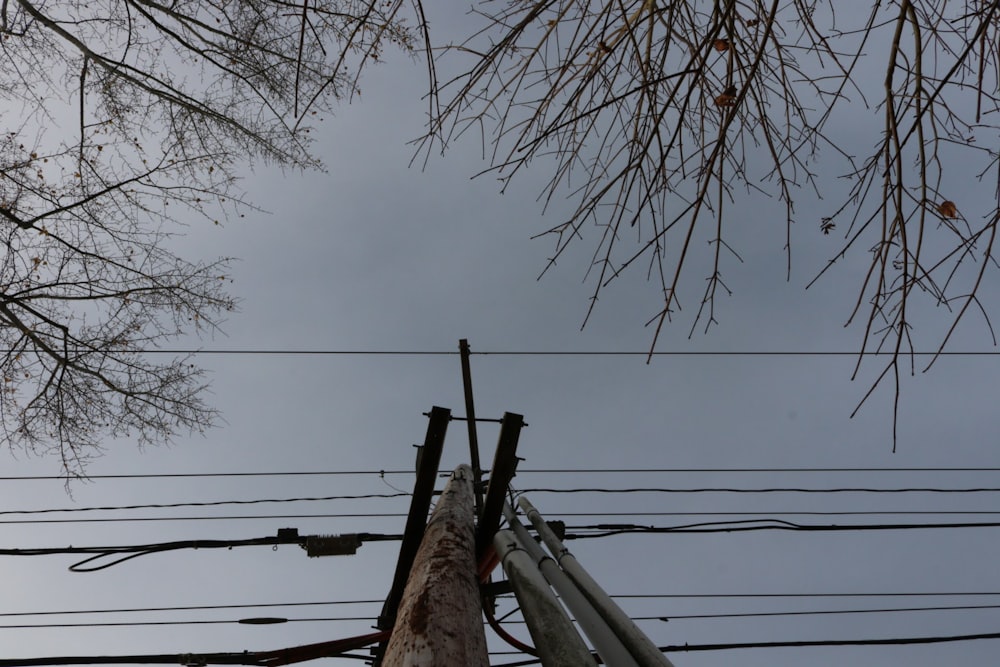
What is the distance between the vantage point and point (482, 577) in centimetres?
364

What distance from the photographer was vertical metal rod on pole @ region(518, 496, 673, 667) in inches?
63.9

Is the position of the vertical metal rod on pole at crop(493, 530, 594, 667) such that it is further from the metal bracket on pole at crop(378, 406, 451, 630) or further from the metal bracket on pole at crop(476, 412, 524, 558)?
the metal bracket on pole at crop(378, 406, 451, 630)

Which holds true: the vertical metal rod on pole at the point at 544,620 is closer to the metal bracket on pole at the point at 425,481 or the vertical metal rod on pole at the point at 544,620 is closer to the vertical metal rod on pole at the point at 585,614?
the vertical metal rod on pole at the point at 585,614

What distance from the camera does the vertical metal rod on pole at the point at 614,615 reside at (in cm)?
162

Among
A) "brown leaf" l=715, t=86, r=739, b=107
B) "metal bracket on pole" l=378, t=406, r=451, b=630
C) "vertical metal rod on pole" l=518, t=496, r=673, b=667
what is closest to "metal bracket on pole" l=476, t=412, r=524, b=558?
"metal bracket on pole" l=378, t=406, r=451, b=630

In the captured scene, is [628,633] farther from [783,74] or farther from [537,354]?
[537,354]

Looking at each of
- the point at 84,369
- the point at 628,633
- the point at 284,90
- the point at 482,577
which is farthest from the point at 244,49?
the point at 628,633

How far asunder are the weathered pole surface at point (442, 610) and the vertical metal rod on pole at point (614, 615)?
384 mm

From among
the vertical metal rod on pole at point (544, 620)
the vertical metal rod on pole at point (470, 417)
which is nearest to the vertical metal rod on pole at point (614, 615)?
the vertical metal rod on pole at point (544, 620)

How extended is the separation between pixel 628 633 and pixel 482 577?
2.04 metres

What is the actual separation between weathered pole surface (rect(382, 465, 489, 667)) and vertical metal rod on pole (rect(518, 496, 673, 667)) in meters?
0.38

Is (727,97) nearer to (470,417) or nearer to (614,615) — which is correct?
(614,615)

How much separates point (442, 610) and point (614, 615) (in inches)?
20.9

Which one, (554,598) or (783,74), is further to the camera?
(783,74)
